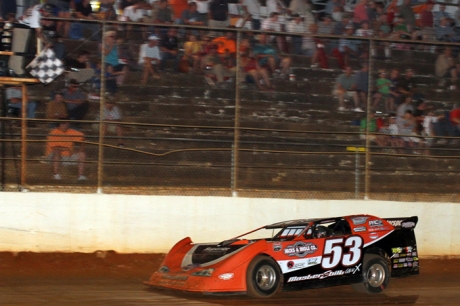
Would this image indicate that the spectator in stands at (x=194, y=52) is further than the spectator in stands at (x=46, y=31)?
Yes

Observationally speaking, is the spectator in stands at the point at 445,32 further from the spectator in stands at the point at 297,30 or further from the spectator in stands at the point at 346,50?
the spectator in stands at the point at 297,30

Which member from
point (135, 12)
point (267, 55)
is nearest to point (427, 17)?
point (267, 55)

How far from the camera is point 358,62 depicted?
12.2 m

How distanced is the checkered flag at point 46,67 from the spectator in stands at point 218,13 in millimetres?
3160

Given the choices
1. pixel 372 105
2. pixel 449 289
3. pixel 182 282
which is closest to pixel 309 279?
pixel 182 282

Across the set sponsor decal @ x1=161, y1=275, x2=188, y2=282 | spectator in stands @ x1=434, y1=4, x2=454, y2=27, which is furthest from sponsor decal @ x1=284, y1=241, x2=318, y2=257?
spectator in stands @ x1=434, y1=4, x2=454, y2=27

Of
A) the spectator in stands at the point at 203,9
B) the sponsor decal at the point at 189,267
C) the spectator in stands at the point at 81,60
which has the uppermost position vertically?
the spectator in stands at the point at 203,9

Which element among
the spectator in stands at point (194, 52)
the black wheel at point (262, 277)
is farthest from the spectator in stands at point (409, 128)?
the black wheel at point (262, 277)

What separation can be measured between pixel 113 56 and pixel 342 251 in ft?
17.5

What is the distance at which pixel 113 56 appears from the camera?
1126cm

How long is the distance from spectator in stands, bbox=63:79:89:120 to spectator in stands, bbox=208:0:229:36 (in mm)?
3043

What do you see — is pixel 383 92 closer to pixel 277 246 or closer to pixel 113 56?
pixel 113 56

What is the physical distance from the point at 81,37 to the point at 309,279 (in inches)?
233

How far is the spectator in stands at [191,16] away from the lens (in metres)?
12.6
